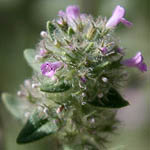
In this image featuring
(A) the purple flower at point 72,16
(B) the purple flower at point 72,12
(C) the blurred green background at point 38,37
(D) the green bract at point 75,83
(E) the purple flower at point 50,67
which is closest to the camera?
(E) the purple flower at point 50,67

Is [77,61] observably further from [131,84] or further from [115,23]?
[131,84]

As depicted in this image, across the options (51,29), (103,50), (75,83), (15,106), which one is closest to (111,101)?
(75,83)

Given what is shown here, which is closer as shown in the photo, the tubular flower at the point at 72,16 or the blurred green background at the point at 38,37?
the tubular flower at the point at 72,16

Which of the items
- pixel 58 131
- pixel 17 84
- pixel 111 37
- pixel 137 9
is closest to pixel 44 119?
pixel 58 131

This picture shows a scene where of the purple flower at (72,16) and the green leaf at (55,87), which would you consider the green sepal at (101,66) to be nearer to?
the green leaf at (55,87)

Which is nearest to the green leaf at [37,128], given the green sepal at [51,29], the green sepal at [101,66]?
the green sepal at [101,66]
